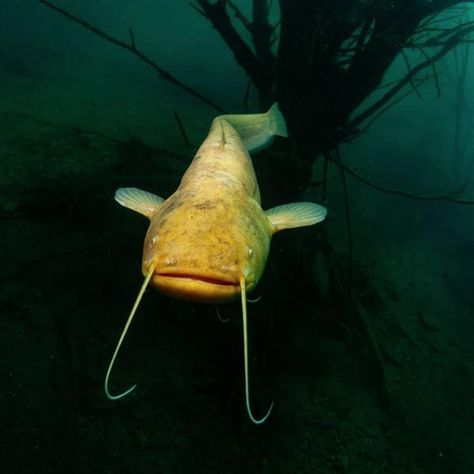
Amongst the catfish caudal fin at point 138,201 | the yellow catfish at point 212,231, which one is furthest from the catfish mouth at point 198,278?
the catfish caudal fin at point 138,201

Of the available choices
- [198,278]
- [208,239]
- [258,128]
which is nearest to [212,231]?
[208,239]

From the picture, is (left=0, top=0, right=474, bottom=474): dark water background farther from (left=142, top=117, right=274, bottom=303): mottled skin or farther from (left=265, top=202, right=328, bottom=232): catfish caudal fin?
(left=142, top=117, right=274, bottom=303): mottled skin

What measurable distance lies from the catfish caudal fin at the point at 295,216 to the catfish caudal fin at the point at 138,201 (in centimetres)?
78

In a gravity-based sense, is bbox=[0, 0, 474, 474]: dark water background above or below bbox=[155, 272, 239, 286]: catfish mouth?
below

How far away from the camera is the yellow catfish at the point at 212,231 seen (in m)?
1.54

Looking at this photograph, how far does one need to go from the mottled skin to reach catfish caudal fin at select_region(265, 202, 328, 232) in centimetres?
11

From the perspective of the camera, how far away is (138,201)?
7.85 ft

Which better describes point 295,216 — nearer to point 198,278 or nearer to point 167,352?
point 198,278

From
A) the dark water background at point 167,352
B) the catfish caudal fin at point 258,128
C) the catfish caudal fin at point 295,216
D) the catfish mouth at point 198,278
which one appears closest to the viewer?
the catfish mouth at point 198,278

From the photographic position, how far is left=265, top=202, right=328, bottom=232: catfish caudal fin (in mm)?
2320

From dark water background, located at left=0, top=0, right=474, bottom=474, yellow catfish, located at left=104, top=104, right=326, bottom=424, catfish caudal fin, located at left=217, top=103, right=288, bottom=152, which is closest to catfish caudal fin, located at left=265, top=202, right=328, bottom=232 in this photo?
yellow catfish, located at left=104, top=104, right=326, bottom=424

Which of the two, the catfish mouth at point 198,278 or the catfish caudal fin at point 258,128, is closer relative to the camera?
the catfish mouth at point 198,278

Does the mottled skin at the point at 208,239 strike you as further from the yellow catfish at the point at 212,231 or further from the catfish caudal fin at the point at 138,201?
the catfish caudal fin at the point at 138,201

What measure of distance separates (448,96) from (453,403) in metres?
17.8
